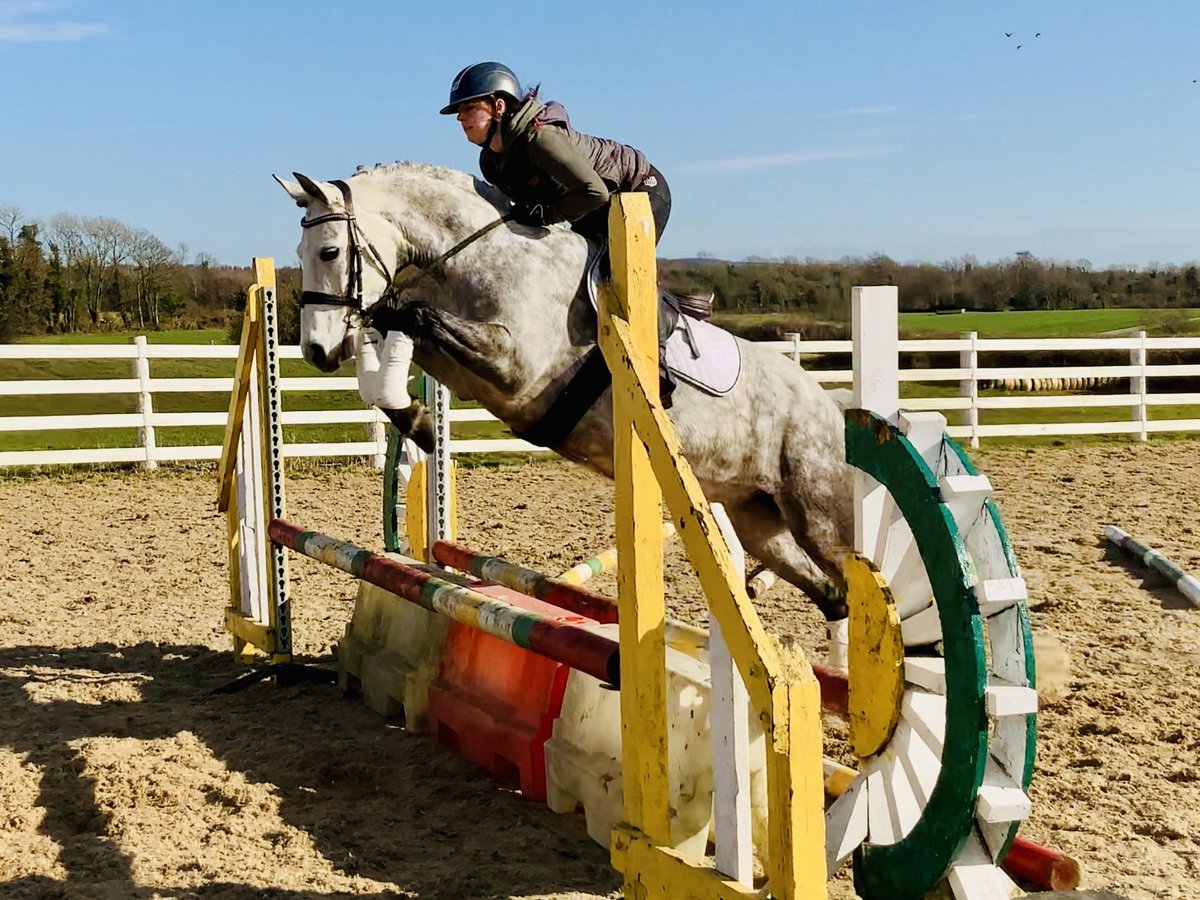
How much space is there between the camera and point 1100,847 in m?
2.97

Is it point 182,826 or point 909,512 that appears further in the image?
point 182,826

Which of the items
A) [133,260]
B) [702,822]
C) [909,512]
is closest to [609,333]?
[909,512]

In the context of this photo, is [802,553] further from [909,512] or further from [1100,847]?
[909,512]

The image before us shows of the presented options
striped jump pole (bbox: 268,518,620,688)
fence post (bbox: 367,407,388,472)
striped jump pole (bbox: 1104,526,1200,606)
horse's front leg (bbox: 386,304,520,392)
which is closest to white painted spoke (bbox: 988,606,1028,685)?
striped jump pole (bbox: 268,518,620,688)

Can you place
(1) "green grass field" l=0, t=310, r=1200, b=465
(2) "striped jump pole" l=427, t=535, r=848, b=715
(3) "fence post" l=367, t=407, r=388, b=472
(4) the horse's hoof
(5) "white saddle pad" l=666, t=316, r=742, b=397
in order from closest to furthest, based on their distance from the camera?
(2) "striped jump pole" l=427, t=535, r=848, b=715 < (5) "white saddle pad" l=666, t=316, r=742, b=397 < (4) the horse's hoof < (3) "fence post" l=367, t=407, r=388, b=472 < (1) "green grass field" l=0, t=310, r=1200, b=465

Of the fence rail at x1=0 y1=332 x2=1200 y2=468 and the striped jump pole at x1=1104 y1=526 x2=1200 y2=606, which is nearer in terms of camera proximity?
the striped jump pole at x1=1104 y1=526 x2=1200 y2=606

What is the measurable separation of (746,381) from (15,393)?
9.39m

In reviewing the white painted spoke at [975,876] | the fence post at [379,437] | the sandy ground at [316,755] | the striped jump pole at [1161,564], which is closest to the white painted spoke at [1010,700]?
the white painted spoke at [975,876]

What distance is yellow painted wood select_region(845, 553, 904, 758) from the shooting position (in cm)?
216

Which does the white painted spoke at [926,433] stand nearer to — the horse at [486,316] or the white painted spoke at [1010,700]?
the white painted spoke at [1010,700]

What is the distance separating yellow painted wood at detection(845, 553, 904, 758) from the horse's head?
1.82m

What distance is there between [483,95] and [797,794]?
89.4 inches

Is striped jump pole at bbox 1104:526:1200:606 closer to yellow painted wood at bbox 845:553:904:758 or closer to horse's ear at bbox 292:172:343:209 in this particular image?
yellow painted wood at bbox 845:553:904:758

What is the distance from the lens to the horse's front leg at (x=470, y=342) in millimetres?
3318
